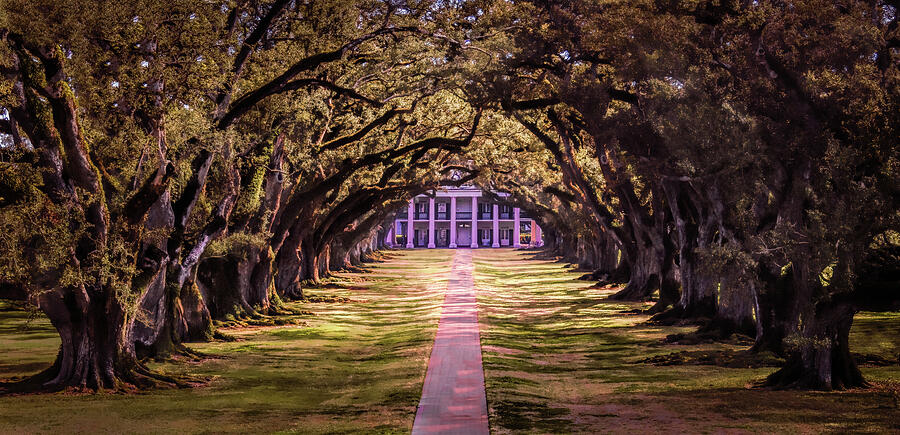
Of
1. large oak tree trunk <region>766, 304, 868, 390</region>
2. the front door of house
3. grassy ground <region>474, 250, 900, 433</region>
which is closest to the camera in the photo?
grassy ground <region>474, 250, 900, 433</region>

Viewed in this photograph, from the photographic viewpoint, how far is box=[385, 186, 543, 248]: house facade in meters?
149

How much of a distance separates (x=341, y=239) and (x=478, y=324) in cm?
3499

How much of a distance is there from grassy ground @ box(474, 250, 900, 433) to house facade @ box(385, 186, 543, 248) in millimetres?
115153

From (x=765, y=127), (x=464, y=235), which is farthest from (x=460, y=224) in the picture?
(x=765, y=127)

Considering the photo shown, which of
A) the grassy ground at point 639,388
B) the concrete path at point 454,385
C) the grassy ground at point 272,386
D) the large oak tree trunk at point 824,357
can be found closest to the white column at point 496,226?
the grassy ground at point 272,386

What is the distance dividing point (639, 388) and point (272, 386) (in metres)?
7.11

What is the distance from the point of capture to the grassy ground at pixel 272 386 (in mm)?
14305

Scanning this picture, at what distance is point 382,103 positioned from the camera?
22500 millimetres

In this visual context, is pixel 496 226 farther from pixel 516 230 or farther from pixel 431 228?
pixel 431 228

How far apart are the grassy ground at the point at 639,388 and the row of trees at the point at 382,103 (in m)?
1.30

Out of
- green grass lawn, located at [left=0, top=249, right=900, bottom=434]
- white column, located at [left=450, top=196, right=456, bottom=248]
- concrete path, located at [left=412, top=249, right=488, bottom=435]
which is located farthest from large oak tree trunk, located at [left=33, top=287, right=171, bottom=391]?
white column, located at [left=450, top=196, right=456, bottom=248]

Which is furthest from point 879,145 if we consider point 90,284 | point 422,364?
point 90,284

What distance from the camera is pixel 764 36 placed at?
18484 millimetres

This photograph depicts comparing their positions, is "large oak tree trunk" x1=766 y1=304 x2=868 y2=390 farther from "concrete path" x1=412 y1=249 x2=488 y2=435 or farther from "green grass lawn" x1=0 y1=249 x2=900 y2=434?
Result: "concrete path" x1=412 y1=249 x2=488 y2=435
